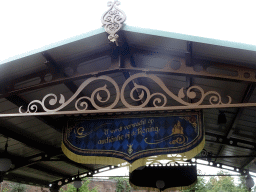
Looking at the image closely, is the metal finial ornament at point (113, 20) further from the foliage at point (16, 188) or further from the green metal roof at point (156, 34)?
the foliage at point (16, 188)

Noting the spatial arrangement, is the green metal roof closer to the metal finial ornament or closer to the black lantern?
the metal finial ornament

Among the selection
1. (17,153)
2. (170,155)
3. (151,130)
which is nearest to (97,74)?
(151,130)

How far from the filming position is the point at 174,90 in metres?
5.37

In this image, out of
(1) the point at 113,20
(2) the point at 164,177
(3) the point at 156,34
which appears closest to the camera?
(3) the point at 156,34

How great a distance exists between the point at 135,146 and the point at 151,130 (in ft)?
1.51

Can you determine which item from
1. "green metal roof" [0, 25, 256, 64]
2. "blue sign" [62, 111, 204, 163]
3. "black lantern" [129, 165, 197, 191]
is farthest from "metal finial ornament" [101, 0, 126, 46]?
"black lantern" [129, 165, 197, 191]

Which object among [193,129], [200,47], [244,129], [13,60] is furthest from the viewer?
[244,129]

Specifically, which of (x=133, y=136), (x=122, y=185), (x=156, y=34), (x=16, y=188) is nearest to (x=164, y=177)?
(x=133, y=136)

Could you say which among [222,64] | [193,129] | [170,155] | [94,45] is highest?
[94,45]

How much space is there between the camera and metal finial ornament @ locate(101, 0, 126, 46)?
10.8 ft

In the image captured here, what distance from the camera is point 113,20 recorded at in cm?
333

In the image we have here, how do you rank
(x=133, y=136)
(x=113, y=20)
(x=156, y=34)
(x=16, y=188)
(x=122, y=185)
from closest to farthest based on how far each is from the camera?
1. (x=156, y=34)
2. (x=113, y=20)
3. (x=133, y=136)
4. (x=16, y=188)
5. (x=122, y=185)

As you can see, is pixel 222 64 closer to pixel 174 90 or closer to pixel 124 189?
pixel 174 90

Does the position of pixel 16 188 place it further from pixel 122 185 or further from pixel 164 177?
pixel 164 177
